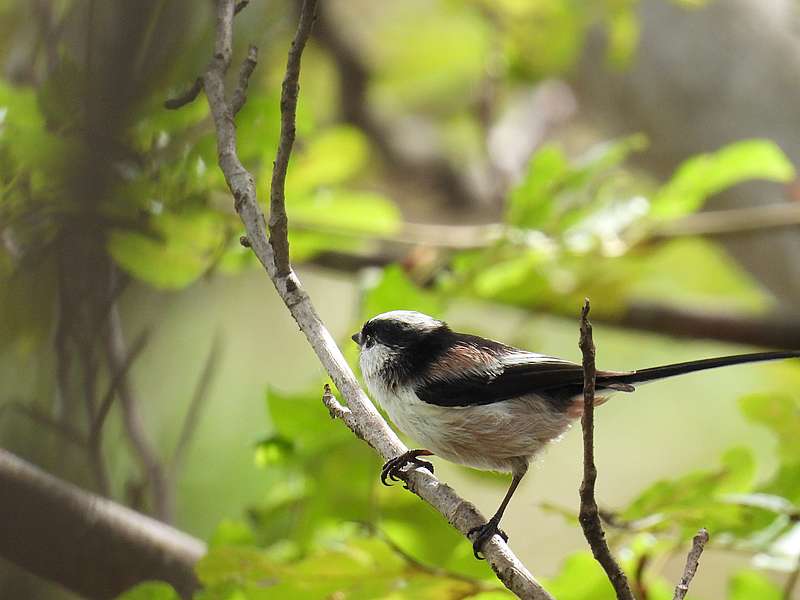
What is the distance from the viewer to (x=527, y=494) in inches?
150

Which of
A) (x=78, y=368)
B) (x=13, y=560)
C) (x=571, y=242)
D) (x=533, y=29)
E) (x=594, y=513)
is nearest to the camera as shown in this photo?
(x=594, y=513)

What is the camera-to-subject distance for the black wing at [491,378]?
1204 mm

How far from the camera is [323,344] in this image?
104cm

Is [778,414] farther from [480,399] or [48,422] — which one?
→ [48,422]

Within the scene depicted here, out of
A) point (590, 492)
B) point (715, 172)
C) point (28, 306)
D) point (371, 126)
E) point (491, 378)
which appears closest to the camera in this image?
point (590, 492)

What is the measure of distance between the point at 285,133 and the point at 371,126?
91.6 inches

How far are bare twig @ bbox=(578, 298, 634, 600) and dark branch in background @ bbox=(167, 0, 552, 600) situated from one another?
89 mm

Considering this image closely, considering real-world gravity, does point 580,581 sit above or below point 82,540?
above

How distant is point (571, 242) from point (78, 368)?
103 centimetres

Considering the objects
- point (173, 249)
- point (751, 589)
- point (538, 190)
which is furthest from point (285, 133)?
point (751, 589)

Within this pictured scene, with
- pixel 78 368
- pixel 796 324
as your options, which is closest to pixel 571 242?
pixel 796 324

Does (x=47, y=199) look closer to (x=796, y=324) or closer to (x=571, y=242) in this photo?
(x=571, y=242)

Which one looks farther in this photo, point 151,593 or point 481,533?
point 151,593

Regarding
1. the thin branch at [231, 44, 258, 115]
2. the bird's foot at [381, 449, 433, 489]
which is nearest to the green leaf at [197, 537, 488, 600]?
the bird's foot at [381, 449, 433, 489]
